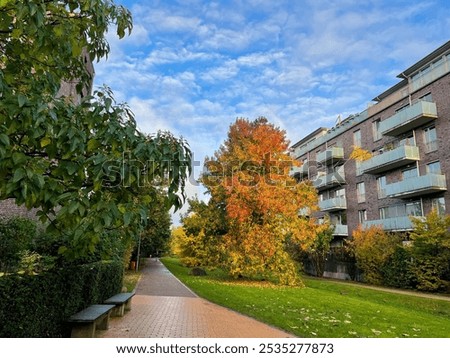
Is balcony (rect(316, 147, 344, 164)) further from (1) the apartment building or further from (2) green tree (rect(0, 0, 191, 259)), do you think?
(2) green tree (rect(0, 0, 191, 259))

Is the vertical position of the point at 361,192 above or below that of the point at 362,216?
above

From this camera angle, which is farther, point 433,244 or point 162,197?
point 433,244

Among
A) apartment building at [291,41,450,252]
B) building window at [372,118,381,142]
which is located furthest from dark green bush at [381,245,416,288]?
building window at [372,118,381,142]

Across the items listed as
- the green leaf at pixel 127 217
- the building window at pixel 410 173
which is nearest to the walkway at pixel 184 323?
the green leaf at pixel 127 217

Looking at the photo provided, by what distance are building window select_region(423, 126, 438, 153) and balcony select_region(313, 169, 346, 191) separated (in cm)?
993

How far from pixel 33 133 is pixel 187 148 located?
1111mm

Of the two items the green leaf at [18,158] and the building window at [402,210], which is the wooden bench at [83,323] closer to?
the green leaf at [18,158]

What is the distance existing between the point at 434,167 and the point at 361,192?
8060mm

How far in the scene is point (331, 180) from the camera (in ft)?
115

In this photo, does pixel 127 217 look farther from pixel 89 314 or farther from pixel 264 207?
pixel 264 207

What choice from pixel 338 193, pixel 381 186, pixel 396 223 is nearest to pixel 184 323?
pixel 396 223

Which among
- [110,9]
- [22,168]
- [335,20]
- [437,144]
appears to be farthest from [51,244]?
[437,144]

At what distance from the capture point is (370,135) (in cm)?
3127
